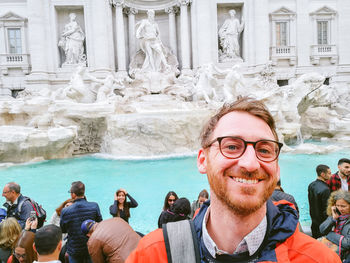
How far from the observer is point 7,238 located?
195 cm

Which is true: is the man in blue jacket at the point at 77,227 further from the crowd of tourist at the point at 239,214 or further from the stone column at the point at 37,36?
the stone column at the point at 37,36

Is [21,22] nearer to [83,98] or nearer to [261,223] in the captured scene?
[83,98]

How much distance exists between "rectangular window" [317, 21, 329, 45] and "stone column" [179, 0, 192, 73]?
709 cm

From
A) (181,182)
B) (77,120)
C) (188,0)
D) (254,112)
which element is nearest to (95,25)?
(188,0)

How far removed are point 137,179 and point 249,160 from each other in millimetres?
5014

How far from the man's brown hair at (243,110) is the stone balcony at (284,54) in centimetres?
1443

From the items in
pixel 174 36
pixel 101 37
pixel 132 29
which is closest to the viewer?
pixel 101 37

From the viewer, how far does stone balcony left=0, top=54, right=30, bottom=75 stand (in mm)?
13016

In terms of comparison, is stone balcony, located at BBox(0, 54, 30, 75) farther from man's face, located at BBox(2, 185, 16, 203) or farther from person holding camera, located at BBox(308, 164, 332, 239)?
person holding camera, located at BBox(308, 164, 332, 239)

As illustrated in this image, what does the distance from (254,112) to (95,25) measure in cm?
1363

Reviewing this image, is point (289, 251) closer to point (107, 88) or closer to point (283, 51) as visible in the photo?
point (107, 88)

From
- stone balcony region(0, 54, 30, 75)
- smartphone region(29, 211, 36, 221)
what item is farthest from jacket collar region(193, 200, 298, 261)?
stone balcony region(0, 54, 30, 75)

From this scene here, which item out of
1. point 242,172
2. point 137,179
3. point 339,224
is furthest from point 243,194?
point 137,179

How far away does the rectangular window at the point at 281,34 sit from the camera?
46.7ft
